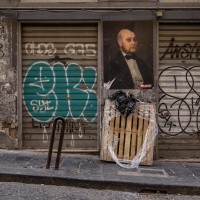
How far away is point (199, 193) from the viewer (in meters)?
7.57

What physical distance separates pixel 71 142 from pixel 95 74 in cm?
167

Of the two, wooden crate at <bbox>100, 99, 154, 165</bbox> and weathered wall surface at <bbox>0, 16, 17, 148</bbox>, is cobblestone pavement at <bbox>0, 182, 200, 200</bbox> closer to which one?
wooden crate at <bbox>100, 99, 154, 165</bbox>

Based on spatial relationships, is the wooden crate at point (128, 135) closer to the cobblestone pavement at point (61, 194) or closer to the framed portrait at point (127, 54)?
the framed portrait at point (127, 54)

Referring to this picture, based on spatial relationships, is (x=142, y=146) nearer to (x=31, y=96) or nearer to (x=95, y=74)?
(x=95, y=74)

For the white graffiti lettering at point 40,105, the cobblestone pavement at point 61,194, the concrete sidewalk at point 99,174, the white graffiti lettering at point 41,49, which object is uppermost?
the white graffiti lettering at point 41,49

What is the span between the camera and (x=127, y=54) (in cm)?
980

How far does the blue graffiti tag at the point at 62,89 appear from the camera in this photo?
9945 mm

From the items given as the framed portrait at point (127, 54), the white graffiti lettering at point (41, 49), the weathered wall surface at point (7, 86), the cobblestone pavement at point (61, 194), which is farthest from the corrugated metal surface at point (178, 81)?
the weathered wall surface at point (7, 86)

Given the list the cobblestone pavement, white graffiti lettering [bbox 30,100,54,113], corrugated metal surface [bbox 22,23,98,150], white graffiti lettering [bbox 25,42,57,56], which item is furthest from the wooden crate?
white graffiti lettering [bbox 25,42,57,56]

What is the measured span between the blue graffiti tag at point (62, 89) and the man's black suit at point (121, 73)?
1.27ft

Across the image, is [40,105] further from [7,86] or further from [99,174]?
[99,174]

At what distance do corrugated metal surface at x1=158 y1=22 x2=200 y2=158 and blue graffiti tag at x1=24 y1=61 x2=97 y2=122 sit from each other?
1605 mm

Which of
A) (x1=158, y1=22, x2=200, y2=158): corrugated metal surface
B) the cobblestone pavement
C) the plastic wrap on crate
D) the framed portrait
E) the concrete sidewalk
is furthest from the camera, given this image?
(x1=158, y1=22, x2=200, y2=158): corrugated metal surface

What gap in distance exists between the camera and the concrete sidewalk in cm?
757
